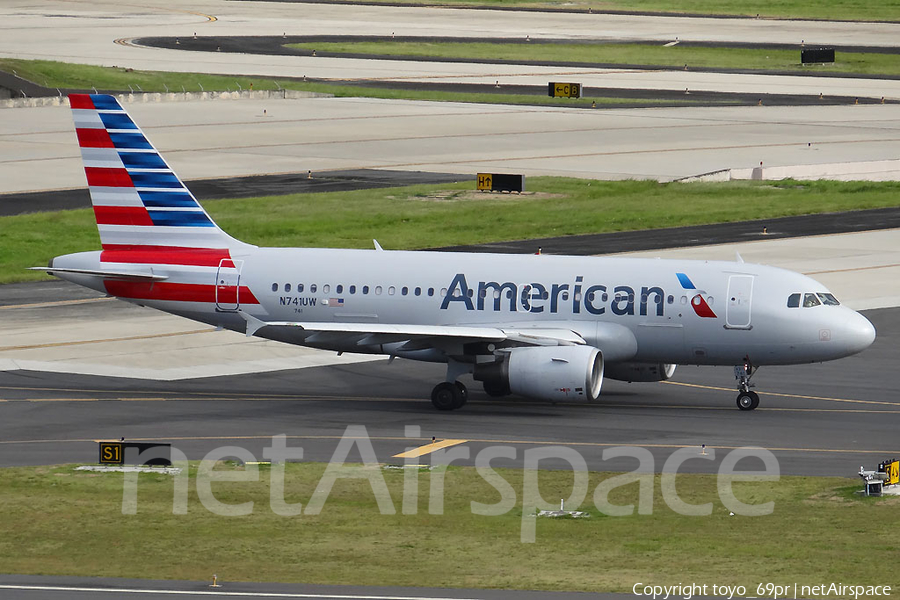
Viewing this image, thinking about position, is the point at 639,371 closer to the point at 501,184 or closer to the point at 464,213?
the point at 464,213

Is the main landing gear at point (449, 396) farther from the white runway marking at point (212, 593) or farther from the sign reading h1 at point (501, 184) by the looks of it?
the sign reading h1 at point (501, 184)

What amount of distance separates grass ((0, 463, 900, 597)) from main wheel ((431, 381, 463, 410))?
7.55m

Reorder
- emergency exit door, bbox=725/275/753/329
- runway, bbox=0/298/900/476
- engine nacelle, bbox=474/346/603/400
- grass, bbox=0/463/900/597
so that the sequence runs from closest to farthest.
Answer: grass, bbox=0/463/900/597 → runway, bbox=0/298/900/476 → engine nacelle, bbox=474/346/603/400 → emergency exit door, bbox=725/275/753/329

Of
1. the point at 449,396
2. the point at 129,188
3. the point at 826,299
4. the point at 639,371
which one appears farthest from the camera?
the point at 129,188

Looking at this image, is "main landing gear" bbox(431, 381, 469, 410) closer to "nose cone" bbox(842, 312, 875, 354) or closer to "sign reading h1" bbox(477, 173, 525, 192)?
"nose cone" bbox(842, 312, 875, 354)

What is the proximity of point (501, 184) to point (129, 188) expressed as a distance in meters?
42.1

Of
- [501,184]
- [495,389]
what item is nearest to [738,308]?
[495,389]

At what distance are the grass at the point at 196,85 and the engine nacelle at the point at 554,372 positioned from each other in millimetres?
86599

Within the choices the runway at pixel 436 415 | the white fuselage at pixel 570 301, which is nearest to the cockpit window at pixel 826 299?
the white fuselage at pixel 570 301

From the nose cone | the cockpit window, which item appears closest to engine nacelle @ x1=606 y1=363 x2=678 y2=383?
the cockpit window

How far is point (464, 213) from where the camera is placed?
8106cm

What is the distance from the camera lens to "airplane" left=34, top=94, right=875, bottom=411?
43969 mm

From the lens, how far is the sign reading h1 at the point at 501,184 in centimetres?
8844

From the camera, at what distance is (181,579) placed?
27.5 m
